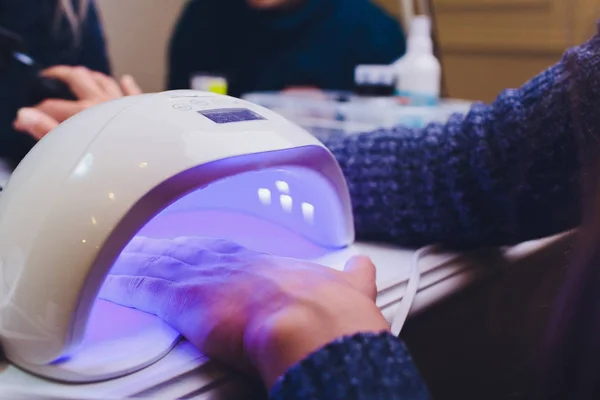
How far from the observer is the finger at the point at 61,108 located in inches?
22.5

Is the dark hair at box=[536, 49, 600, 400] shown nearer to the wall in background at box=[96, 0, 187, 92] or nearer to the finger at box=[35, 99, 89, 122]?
the finger at box=[35, 99, 89, 122]

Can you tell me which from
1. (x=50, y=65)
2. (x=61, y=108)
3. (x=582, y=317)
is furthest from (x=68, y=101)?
(x=582, y=317)

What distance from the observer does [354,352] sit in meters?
0.28

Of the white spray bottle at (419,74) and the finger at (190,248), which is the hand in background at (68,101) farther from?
the white spray bottle at (419,74)

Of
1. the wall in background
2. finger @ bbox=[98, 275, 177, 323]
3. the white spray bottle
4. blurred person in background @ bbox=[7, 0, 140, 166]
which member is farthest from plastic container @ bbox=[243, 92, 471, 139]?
the wall in background

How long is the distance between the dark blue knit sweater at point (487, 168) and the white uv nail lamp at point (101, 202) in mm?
119

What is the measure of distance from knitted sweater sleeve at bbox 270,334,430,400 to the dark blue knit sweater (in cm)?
19

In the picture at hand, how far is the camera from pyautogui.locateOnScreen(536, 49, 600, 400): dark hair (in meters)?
0.34

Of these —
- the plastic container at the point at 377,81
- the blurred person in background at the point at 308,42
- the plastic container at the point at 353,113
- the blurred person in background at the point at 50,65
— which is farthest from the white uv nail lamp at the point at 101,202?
the blurred person in background at the point at 308,42

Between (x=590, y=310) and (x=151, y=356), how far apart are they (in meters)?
0.26

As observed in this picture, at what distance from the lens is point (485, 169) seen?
428 mm

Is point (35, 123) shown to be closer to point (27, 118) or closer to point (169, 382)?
point (27, 118)

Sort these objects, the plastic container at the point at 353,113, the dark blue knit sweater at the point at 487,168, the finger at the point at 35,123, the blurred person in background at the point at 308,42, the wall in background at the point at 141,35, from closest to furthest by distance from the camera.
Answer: the dark blue knit sweater at the point at 487,168 < the finger at the point at 35,123 < the plastic container at the point at 353,113 < the blurred person in background at the point at 308,42 < the wall in background at the point at 141,35

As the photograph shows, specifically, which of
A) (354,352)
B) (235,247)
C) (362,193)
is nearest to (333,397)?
(354,352)
